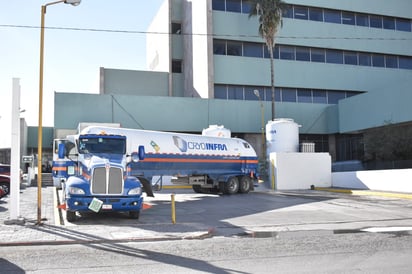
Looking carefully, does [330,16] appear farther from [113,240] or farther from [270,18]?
[113,240]

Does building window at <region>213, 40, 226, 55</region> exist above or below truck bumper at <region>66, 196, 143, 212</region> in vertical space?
above

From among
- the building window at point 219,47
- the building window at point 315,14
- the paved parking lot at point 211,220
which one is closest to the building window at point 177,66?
the building window at point 219,47

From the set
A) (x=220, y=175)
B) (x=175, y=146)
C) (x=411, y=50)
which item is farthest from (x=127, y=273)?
(x=411, y=50)

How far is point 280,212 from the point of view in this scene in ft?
55.2

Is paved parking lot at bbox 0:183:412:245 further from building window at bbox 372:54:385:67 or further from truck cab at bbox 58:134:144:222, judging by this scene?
building window at bbox 372:54:385:67

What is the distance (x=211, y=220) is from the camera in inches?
577

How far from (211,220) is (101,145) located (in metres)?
4.69

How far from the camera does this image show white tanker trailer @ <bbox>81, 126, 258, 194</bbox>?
71.5 feet

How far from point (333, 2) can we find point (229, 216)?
3677cm

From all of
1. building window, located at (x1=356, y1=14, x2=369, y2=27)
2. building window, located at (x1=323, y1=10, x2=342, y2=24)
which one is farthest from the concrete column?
building window, located at (x1=356, y1=14, x2=369, y2=27)

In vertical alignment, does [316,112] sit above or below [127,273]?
above

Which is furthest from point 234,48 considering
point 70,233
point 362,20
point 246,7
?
point 70,233

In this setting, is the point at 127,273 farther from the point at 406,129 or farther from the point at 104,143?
the point at 406,129

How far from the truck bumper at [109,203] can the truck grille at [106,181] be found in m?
0.25
